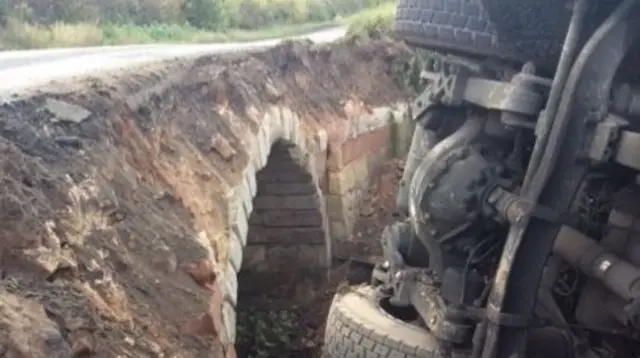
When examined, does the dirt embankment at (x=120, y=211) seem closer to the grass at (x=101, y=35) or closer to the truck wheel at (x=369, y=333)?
the truck wheel at (x=369, y=333)

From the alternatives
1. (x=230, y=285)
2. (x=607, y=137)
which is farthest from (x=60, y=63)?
(x=607, y=137)

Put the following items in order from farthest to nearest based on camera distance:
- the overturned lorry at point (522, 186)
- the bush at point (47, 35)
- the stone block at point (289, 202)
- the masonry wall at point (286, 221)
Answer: the bush at point (47, 35)
the stone block at point (289, 202)
the masonry wall at point (286, 221)
the overturned lorry at point (522, 186)

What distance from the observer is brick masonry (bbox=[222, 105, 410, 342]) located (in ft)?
36.7

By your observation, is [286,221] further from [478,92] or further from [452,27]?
[452,27]

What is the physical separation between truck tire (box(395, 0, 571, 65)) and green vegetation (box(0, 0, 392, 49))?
10.1 metres

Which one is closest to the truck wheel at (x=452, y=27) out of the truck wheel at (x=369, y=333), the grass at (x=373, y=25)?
the truck wheel at (x=369, y=333)

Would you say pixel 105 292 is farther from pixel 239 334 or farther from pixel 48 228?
pixel 239 334

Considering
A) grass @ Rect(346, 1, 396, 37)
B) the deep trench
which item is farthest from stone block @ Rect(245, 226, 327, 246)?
grass @ Rect(346, 1, 396, 37)

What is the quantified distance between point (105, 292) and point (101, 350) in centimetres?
54

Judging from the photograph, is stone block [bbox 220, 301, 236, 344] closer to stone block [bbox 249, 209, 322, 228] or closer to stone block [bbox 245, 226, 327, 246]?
stone block [bbox 249, 209, 322, 228]

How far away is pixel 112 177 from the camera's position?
6.11 m

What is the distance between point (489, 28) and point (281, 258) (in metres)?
7.50

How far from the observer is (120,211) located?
5.91 metres

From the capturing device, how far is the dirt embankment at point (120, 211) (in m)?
4.48
